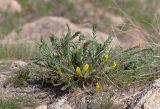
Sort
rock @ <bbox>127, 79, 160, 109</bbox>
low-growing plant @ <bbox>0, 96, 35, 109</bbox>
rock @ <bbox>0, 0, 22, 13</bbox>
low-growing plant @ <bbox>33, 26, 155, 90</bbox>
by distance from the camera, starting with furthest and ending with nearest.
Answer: rock @ <bbox>0, 0, 22, 13</bbox>, low-growing plant @ <bbox>33, 26, 155, 90</bbox>, low-growing plant @ <bbox>0, 96, 35, 109</bbox>, rock @ <bbox>127, 79, 160, 109</bbox>

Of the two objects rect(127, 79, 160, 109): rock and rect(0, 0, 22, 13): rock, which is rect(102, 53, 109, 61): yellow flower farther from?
rect(0, 0, 22, 13): rock

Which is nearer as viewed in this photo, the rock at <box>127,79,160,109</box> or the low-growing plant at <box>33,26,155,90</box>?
the rock at <box>127,79,160,109</box>

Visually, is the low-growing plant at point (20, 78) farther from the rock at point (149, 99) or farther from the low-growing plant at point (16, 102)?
the rock at point (149, 99)

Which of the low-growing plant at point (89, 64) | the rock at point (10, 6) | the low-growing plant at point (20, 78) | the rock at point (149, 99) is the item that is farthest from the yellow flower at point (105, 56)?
the rock at point (10, 6)

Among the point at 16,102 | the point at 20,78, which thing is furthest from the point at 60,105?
the point at 20,78

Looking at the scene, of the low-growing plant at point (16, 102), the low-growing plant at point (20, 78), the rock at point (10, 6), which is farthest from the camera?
the rock at point (10, 6)

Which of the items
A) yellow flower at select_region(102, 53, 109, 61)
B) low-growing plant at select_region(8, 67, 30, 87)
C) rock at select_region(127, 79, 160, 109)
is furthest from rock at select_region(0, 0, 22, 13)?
rock at select_region(127, 79, 160, 109)
